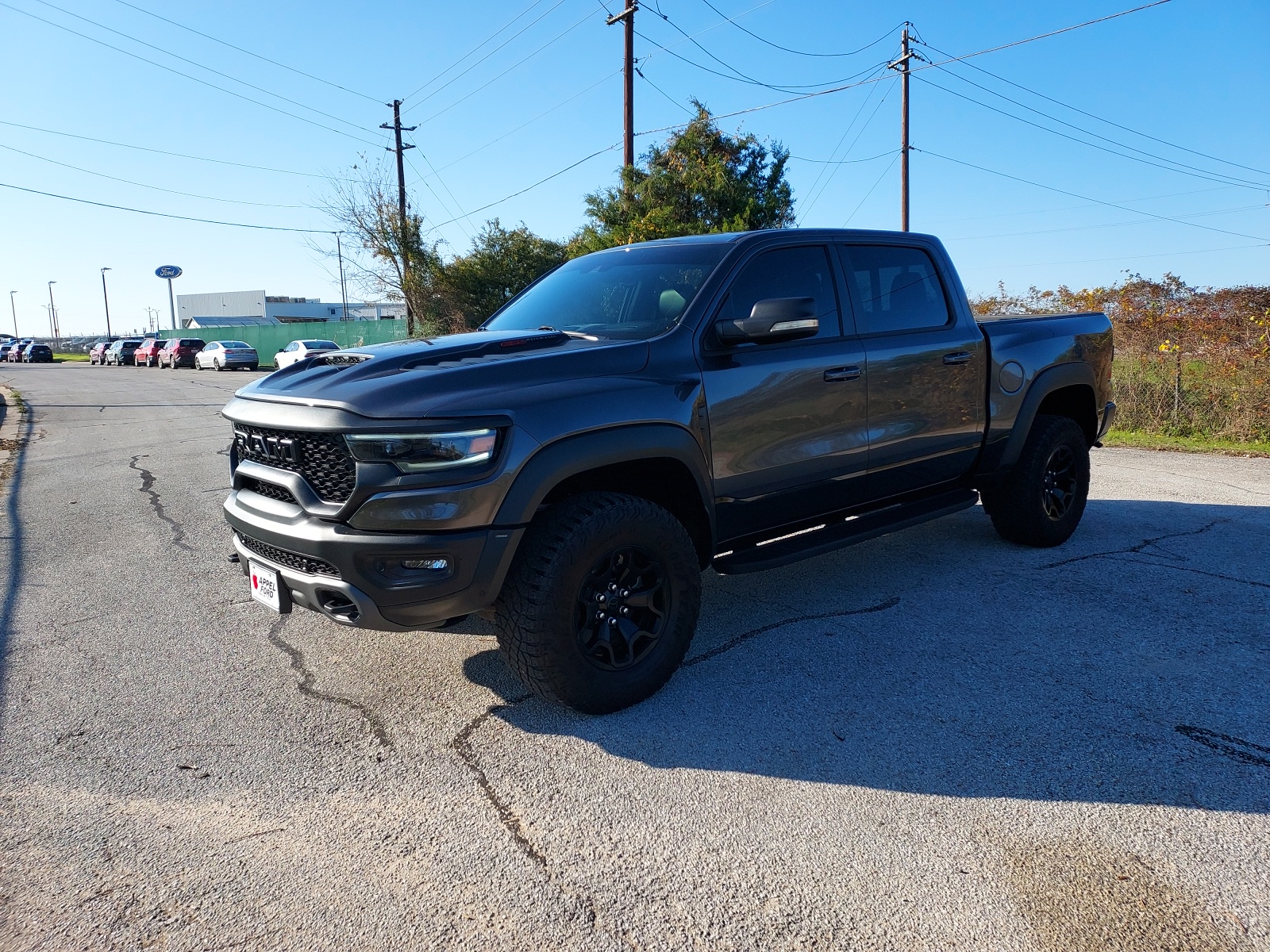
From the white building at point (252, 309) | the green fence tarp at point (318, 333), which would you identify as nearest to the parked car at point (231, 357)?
the green fence tarp at point (318, 333)

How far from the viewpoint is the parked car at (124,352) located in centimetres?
4925

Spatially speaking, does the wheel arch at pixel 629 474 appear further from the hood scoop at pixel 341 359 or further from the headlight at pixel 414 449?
the hood scoop at pixel 341 359

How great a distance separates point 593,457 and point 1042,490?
11.8 feet

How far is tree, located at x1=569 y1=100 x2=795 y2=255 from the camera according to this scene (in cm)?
1952

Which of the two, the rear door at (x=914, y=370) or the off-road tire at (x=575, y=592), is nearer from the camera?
the off-road tire at (x=575, y=592)

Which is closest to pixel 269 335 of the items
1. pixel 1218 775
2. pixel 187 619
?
pixel 187 619

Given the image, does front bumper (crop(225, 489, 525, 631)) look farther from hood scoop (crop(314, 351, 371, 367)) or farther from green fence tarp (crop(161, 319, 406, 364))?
green fence tarp (crop(161, 319, 406, 364))

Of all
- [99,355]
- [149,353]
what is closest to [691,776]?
[149,353]

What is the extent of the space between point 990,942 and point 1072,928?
0.77 ft

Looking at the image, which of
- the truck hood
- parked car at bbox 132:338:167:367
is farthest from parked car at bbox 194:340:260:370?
the truck hood

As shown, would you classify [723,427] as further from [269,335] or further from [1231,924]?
[269,335]

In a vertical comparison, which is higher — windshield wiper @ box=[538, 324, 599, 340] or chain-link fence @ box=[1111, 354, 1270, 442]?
windshield wiper @ box=[538, 324, 599, 340]

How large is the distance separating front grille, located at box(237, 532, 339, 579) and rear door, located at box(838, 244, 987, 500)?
2.71m

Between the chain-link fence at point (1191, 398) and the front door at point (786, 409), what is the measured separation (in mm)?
8217
